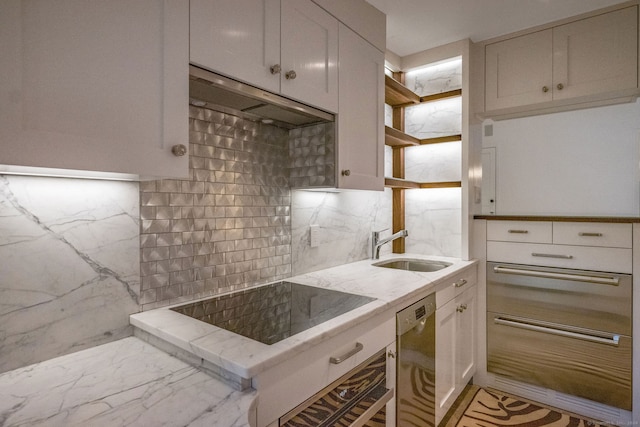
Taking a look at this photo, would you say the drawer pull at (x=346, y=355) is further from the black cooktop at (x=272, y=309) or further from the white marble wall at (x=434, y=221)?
the white marble wall at (x=434, y=221)

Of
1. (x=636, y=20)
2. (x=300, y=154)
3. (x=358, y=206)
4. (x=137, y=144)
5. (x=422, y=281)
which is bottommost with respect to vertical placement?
(x=422, y=281)

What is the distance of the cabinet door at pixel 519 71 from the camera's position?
215 cm

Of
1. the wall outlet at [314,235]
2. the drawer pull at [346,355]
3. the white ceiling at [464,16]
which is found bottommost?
the drawer pull at [346,355]

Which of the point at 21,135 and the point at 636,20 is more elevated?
the point at 636,20

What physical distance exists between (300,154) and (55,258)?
1.09 meters

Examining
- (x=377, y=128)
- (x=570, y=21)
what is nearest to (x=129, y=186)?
(x=377, y=128)

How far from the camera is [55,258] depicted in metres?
1.03

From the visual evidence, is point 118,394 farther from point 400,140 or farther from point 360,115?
point 400,140

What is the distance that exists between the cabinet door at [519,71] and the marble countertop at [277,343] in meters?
1.32

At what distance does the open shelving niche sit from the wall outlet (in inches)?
20.8

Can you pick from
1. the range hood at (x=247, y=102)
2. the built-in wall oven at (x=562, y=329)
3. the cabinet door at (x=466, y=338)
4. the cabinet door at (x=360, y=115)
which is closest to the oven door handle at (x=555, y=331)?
the built-in wall oven at (x=562, y=329)

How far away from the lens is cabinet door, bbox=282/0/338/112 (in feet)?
4.37

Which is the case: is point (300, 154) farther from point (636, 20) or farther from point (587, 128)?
point (587, 128)

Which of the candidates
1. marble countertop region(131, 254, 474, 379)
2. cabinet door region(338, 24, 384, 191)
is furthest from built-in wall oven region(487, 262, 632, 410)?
cabinet door region(338, 24, 384, 191)
